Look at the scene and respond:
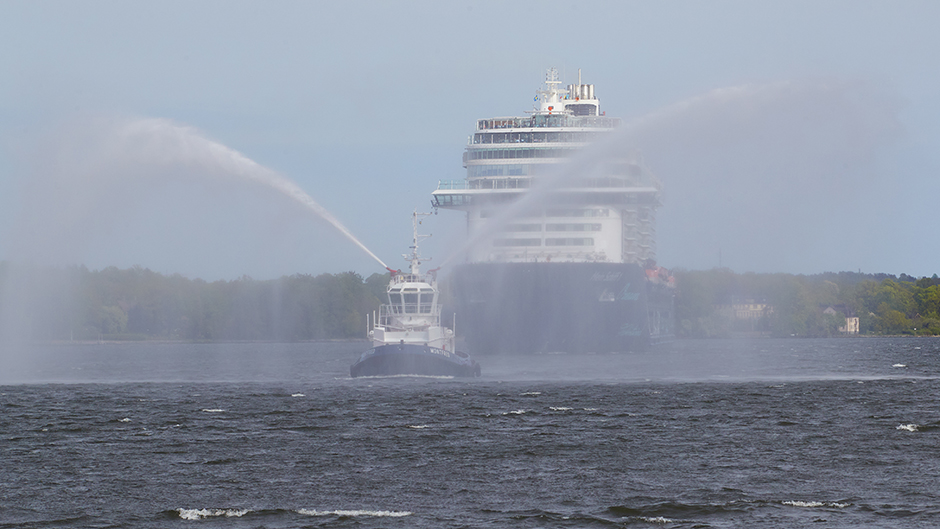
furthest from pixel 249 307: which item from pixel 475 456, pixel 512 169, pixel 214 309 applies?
pixel 475 456

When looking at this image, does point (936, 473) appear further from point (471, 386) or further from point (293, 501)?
point (471, 386)

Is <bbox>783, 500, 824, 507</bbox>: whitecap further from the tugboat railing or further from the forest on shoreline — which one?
the forest on shoreline

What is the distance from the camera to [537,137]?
84.6m

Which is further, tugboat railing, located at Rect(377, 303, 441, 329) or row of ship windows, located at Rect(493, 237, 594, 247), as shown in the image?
row of ship windows, located at Rect(493, 237, 594, 247)

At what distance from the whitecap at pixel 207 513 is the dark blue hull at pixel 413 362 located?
115 feet

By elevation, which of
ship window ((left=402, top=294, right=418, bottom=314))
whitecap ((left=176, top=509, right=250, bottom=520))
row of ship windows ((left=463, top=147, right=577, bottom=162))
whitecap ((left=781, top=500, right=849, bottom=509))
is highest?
row of ship windows ((left=463, top=147, right=577, bottom=162))

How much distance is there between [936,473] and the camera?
81.9ft

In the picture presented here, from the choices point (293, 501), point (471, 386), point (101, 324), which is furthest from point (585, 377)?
point (101, 324)

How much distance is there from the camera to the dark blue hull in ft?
185

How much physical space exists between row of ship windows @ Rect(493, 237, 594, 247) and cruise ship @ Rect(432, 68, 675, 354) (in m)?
0.08

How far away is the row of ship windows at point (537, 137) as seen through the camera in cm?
8450

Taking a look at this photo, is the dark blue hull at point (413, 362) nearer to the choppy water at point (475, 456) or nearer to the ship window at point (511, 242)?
the choppy water at point (475, 456)

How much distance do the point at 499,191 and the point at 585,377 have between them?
24538 mm

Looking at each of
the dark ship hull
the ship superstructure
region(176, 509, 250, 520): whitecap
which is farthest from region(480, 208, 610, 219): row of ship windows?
region(176, 509, 250, 520): whitecap
